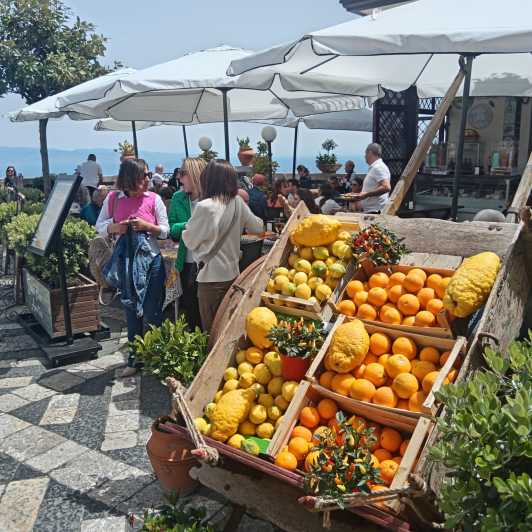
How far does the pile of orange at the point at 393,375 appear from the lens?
2.41m

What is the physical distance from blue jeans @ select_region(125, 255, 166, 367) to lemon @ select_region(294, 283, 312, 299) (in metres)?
1.99

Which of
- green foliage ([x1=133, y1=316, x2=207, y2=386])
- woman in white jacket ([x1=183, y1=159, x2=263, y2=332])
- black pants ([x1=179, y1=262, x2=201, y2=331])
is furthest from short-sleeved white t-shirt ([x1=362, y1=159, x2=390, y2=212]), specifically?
green foliage ([x1=133, y1=316, x2=207, y2=386])

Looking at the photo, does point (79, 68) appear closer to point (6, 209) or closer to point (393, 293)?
point (6, 209)

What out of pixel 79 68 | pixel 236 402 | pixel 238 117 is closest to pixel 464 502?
pixel 236 402

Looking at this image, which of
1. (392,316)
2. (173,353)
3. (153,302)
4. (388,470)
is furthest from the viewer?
(153,302)

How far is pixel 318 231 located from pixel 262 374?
917 mm

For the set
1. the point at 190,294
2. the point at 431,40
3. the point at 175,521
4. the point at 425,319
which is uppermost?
the point at 431,40

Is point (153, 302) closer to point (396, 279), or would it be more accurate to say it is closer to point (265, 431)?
point (265, 431)

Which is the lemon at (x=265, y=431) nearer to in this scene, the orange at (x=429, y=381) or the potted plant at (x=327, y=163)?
the orange at (x=429, y=381)

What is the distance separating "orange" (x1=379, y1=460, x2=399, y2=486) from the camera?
7.24 ft

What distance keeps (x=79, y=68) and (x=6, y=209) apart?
31.3 ft

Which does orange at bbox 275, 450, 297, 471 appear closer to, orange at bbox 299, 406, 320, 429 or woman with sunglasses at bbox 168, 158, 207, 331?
orange at bbox 299, 406, 320, 429

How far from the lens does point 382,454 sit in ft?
7.68

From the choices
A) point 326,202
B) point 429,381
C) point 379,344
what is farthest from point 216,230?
point 326,202
